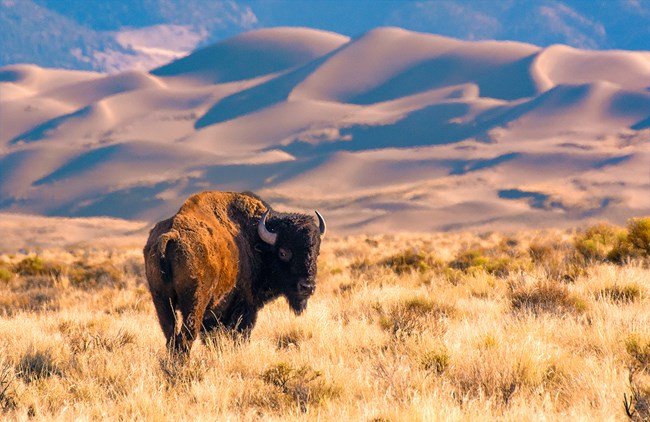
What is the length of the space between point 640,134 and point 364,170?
3629 cm

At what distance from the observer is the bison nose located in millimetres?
8438

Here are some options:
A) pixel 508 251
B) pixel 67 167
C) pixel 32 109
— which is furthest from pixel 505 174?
pixel 32 109

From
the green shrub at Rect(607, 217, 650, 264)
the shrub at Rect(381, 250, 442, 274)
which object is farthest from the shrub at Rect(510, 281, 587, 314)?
the shrub at Rect(381, 250, 442, 274)

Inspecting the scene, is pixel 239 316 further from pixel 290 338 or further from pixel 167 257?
pixel 167 257

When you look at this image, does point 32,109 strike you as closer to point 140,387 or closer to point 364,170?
point 364,170

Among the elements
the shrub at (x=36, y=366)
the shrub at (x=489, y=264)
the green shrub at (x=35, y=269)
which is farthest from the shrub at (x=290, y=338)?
the green shrub at (x=35, y=269)

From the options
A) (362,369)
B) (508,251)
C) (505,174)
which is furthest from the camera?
(505,174)

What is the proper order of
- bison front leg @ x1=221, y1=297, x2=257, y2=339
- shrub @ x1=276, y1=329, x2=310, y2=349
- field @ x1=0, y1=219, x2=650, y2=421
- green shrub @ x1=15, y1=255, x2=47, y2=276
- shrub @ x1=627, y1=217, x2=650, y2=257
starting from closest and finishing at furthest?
field @ x1=0, y1=219, x2=650, y2=421 → bison front leg @ x1=221, y1=297, x2=257, y2=339 → shrub @ x1=276, y1=329, x2=310, y2=349 → shrub @ x1=627, y1=217, x2=650, y2=257 → green shrub @ x1=15, y1=255, x2=47, y2=276

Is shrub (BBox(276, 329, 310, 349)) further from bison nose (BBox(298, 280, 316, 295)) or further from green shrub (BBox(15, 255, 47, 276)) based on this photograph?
green shrub (BBox(15, 255, 47, 276))

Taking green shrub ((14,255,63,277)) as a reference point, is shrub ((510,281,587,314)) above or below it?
above

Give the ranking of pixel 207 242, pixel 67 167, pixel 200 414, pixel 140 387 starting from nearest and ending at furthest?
pixel 200 414
pixel 140 387
pixel 207 242
pixel 67 167

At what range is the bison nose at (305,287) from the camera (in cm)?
844

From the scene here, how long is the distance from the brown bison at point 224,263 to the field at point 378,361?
34cm

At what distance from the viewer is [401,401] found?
19.6ft
